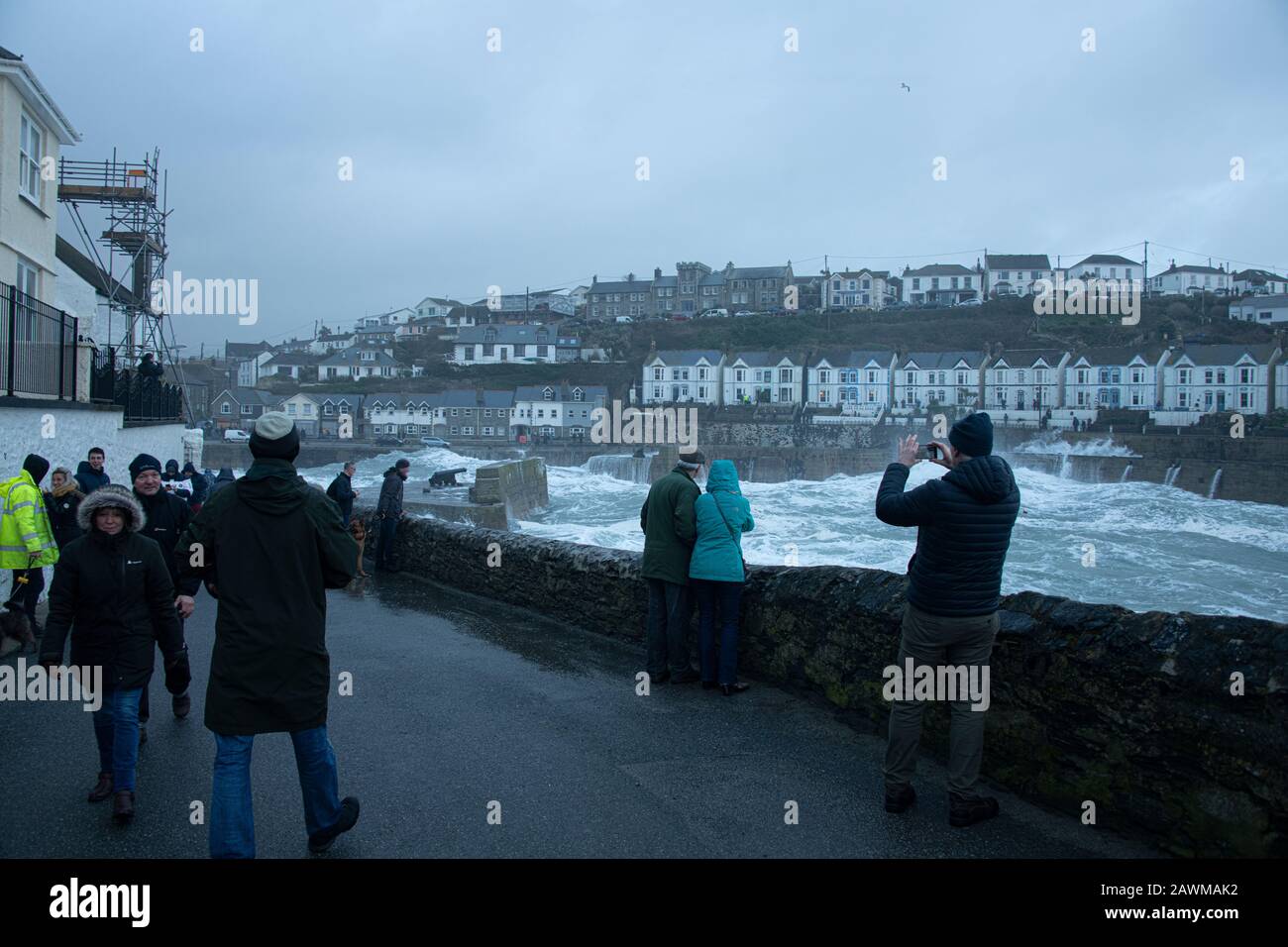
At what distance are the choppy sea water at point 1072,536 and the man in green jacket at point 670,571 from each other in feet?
34.8

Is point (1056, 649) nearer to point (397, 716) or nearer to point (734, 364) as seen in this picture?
point (397, 716)

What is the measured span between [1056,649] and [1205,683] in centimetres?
68

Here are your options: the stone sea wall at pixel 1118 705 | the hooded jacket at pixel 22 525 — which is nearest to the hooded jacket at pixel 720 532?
the stone sea wall at pixel 1118 705

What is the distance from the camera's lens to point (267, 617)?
3.65 m

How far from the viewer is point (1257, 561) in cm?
3409

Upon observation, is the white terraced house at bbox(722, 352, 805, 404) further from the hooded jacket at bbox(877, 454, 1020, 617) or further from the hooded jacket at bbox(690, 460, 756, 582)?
the hooded jacket at bbox(877, 454, 1020, 617)

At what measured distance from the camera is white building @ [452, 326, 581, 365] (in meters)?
120

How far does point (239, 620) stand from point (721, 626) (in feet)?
11.9

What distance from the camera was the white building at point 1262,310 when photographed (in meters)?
99.9

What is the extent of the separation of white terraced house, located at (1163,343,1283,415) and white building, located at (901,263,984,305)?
54.5m

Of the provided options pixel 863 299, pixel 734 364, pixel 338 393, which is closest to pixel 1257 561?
pixel 734 364

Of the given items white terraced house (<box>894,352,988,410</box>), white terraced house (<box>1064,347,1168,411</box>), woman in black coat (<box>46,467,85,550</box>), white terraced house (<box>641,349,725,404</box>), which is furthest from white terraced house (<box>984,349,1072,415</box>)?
woman in black coat (<box>46,467,85,550</box>)

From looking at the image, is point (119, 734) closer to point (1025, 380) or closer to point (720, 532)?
point (720, 532)

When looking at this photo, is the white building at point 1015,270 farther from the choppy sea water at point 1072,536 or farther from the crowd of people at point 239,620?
the crowd of people at point 239,620
